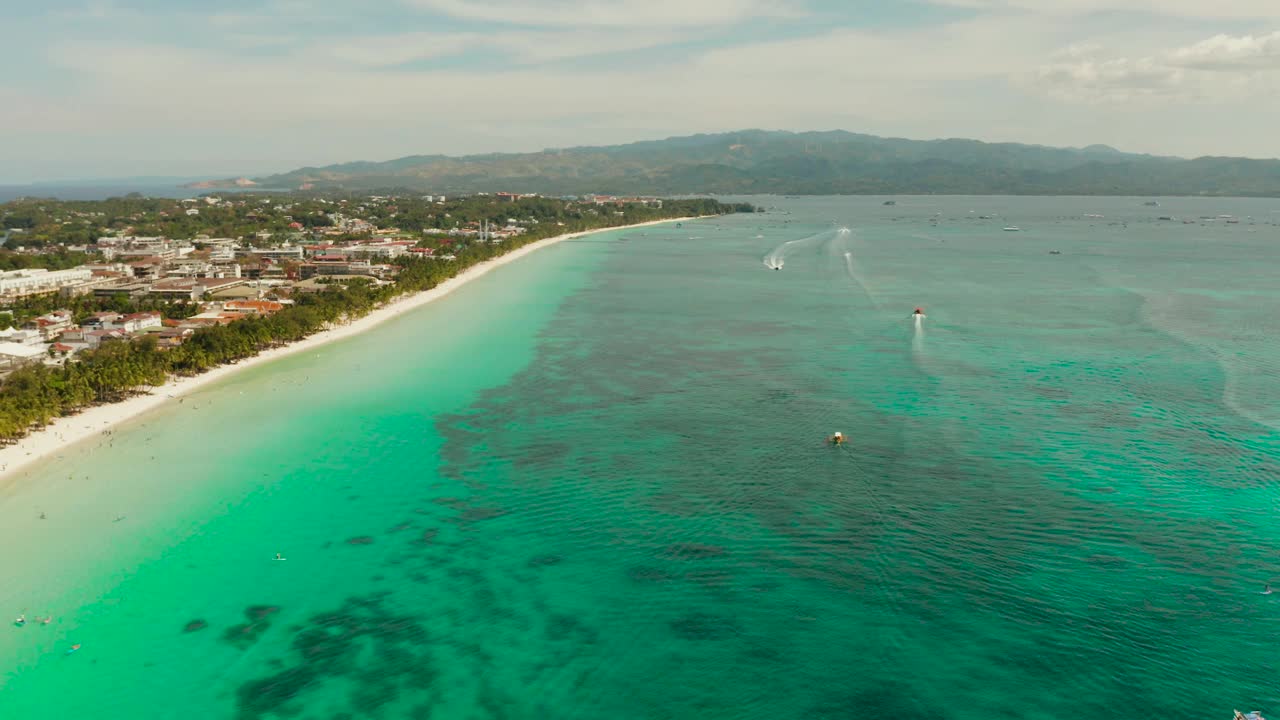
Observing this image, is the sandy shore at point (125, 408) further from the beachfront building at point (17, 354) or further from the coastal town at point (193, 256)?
the beachfront building at point (17, 354)

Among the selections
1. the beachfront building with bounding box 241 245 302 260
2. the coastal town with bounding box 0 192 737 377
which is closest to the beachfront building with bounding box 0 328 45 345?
the coastal town with bounding box 0 192 737 377

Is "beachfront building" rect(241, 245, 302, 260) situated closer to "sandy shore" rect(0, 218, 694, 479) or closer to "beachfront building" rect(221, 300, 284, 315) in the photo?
"sandy shore" rect(0, 218, 694, 479)

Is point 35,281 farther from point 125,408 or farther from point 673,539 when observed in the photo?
point 673,539

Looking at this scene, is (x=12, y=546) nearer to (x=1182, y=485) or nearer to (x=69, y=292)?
(x=1182, y=485)

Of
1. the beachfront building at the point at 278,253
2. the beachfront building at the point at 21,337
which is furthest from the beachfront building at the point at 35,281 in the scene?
the beachfront building at the point at 278,253

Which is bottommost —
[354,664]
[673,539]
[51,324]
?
[354,664]

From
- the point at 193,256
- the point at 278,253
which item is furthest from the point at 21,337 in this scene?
the point at 278,253

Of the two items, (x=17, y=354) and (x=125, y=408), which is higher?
(x=17, y=354)
